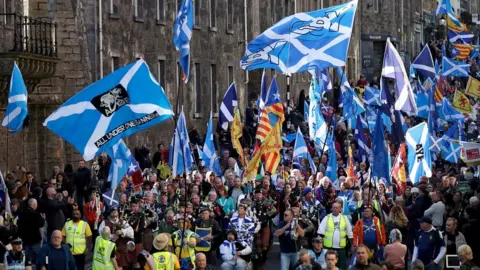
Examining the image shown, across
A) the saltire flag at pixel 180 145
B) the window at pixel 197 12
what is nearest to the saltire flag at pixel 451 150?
the saltire flag at pixel 180 145

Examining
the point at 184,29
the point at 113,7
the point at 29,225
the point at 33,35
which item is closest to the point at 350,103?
the point at 33,35

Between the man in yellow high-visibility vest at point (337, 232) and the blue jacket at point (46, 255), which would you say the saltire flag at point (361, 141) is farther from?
the blue jacket at point (46, 255)

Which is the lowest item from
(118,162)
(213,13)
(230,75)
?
(118,162)

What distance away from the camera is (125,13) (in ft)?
144

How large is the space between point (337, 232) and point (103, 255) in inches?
147

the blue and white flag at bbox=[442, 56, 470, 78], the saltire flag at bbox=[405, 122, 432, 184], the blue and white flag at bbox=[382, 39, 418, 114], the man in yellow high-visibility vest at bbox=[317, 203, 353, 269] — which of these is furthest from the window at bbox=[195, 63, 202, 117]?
the man in yellow high-visibility vest at bbox=[317, 203, 353, 269]

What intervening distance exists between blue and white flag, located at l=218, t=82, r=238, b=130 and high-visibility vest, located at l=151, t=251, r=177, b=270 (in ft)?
54.4

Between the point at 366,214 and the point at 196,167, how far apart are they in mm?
13386

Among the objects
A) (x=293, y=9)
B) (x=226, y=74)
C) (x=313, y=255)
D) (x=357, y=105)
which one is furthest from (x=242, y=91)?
(x=313, y=255)

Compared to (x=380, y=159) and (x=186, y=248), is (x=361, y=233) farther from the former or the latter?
(x=380, y=159)

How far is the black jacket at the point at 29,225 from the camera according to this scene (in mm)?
24688

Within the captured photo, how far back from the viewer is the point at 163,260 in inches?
765

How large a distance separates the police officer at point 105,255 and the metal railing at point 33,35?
12.8 m

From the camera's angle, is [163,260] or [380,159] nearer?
[163,260]
